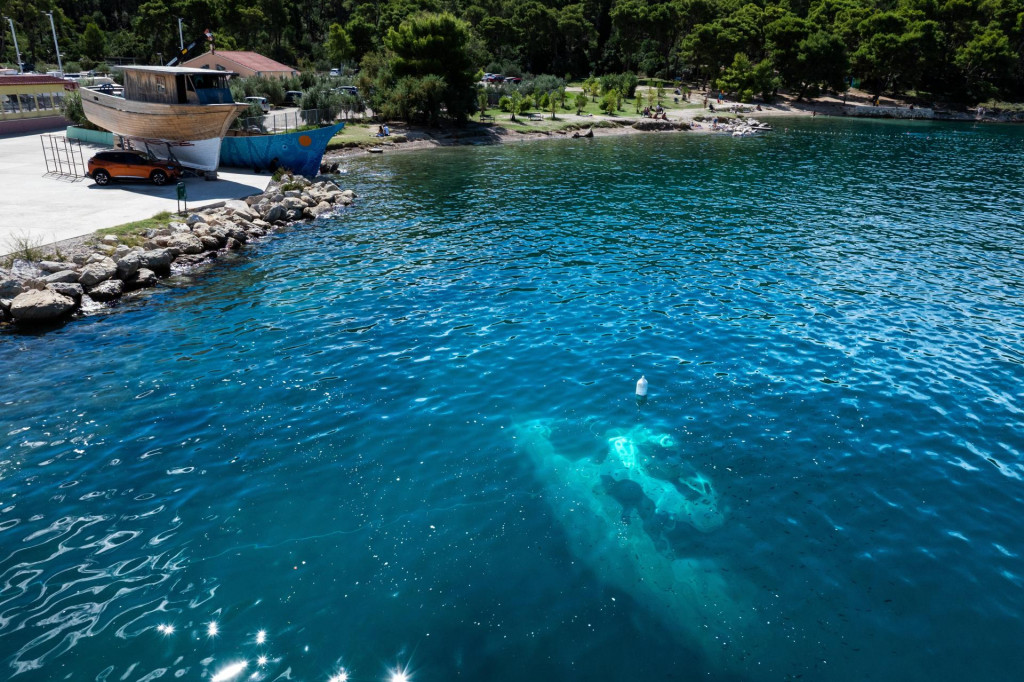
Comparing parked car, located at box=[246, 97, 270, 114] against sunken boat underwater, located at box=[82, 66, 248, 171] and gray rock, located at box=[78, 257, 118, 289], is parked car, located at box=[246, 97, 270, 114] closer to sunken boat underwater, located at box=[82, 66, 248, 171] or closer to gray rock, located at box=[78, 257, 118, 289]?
sunken boat underwater, located at box=[82, 66, 248, 171]

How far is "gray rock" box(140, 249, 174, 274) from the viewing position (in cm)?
2494

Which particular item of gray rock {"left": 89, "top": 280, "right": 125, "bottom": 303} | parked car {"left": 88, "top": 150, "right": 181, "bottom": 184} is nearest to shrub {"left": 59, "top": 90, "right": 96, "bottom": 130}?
parked car {"left": 88, "top": 150, "right": 181, "bottom": 184}

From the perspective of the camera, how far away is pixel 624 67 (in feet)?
396

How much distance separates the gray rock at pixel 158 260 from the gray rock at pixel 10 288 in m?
4.24

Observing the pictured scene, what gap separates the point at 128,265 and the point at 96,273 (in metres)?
1.22

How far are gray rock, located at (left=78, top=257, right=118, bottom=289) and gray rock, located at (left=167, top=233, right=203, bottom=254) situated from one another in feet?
12.5

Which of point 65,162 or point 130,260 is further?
point 65,162

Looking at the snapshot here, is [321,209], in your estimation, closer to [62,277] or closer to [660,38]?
[62,277]

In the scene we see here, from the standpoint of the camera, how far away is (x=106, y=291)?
2275cm

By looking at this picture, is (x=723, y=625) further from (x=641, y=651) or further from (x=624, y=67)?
(x=624, y=67)

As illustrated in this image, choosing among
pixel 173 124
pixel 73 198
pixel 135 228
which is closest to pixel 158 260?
pixel 135 228

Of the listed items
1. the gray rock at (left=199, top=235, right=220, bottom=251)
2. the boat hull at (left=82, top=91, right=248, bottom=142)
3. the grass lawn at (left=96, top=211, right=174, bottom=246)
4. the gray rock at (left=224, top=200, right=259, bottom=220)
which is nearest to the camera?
the grass lawn at (left=96, top=211, right=174, bottom=246)

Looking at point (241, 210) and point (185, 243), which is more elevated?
point (241, 210)

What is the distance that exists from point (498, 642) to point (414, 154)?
5515 centimetres
